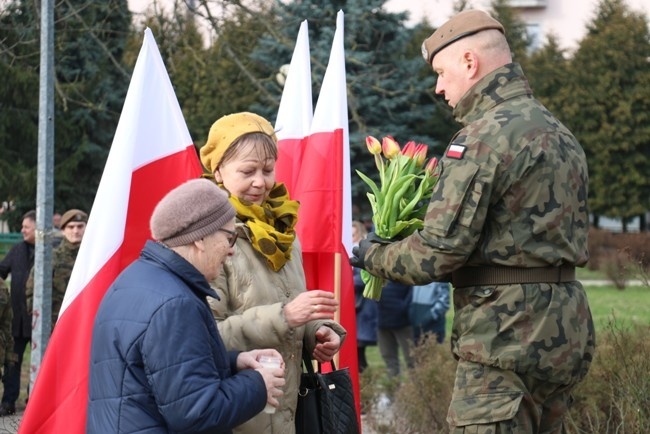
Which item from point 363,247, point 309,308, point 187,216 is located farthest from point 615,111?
point 187,216

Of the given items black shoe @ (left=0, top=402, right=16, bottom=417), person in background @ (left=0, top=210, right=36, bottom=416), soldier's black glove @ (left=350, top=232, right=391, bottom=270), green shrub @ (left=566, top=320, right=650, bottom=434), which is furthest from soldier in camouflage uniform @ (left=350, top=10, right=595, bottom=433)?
person in background @ (left=0, top=210, right=36, bottom=416)

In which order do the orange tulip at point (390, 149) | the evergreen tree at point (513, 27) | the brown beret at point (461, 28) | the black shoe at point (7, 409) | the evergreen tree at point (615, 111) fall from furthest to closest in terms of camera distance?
the evergreen tree at point (513, 27) → the evergreen tree at point (615, 111) → the black shoe at point (7, 409) → the orange tulip at point (390, 149) → the brown beret at point (461, 28)

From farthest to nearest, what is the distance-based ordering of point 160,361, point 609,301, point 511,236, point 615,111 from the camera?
point 615,111 → point 609,301 → point 511,236 → point 160,361

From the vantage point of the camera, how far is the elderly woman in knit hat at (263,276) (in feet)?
12.5

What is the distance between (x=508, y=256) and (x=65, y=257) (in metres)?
7.12

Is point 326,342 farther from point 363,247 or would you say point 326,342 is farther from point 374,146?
point 374,146

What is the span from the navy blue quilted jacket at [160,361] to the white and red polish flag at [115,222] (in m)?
1.34

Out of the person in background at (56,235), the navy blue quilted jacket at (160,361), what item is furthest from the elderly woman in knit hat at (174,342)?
the person in background at (56,235)

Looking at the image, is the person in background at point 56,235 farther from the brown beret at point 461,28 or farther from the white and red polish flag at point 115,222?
the brown beret at point 461,28

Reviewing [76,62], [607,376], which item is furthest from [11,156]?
[607,376]

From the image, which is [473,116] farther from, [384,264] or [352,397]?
[352,397]

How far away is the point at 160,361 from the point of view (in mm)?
3010

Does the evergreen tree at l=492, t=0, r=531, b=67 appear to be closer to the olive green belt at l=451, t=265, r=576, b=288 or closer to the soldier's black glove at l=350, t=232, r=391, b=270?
the soldier's black glove at l=350, t=232, r=391, b=270

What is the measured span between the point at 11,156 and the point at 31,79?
226 inches
